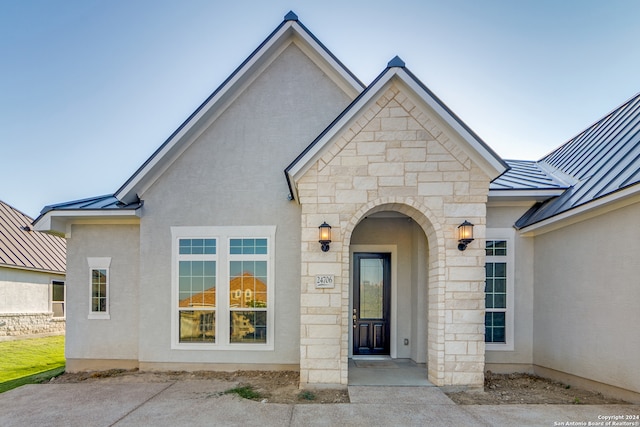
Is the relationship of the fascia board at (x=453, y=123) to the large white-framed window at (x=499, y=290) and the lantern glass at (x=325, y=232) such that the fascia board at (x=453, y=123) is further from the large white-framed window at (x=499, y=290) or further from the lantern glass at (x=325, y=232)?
the lantern glass at (x=325, y=232)

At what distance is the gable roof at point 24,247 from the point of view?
534 inches

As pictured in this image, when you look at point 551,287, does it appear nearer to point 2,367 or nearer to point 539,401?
point 539,401

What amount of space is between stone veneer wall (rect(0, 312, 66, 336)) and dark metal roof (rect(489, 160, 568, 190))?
1766cm

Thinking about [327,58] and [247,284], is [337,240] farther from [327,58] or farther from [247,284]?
[327,58]

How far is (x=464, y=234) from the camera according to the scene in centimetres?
549

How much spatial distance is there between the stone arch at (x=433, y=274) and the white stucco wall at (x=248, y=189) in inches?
67.7

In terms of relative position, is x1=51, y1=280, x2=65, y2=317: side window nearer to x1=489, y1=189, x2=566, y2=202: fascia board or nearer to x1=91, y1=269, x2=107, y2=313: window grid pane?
x1=91, y1=269, x2=107, y2=313: window grid pane

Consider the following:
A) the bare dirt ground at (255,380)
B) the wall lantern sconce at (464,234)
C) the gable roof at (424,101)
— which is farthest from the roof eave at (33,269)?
the wall lantern sconce at (464,234)

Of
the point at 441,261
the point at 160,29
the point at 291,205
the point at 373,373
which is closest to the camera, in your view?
the point at 441,261

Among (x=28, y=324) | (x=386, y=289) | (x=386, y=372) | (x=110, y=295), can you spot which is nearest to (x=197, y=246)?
(x=110, y=295)

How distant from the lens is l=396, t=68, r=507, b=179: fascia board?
552 cm

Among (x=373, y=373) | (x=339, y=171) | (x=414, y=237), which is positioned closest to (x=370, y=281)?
(x=414, y=237)

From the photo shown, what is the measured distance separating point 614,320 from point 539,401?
172 cm

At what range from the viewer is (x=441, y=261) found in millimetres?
5633
